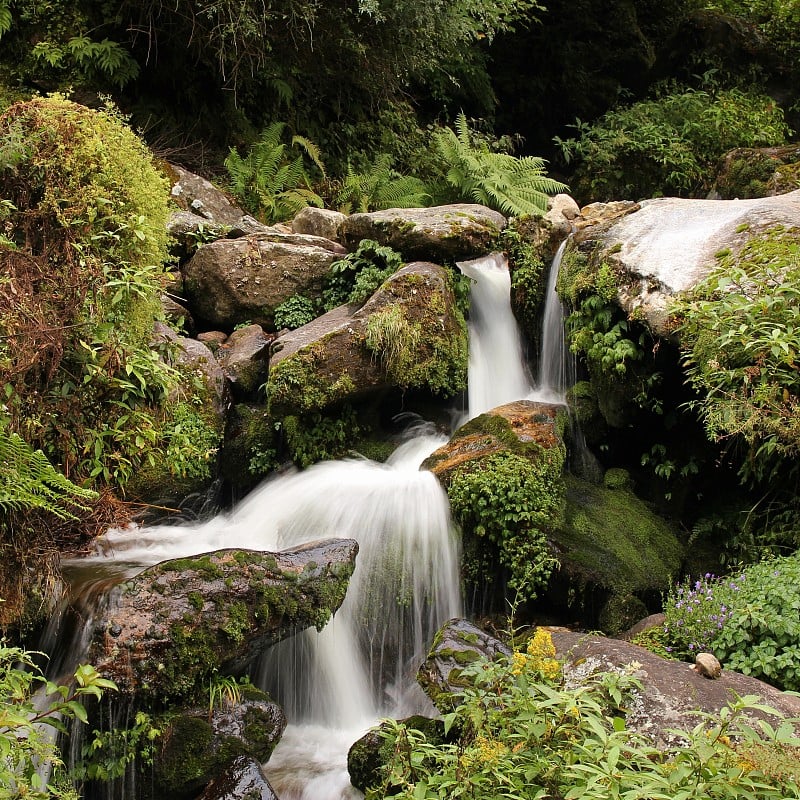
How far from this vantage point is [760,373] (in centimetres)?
498

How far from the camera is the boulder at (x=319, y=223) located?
9488 millimetres

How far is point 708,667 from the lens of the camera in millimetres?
3990

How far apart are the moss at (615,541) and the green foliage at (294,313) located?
338cm

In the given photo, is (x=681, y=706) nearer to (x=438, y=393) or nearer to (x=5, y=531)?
(x=5, y=531)

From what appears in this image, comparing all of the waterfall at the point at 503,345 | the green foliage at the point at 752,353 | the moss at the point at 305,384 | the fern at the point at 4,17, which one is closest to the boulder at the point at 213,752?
the moss at the point at 305,384

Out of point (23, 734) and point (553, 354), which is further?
point (553, 354)

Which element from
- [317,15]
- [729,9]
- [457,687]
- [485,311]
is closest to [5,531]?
[457,687]

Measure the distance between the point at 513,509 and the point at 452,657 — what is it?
5.05 feet

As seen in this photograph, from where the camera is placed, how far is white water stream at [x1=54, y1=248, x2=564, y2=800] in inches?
198

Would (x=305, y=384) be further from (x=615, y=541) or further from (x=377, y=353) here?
(x=615, y=541)

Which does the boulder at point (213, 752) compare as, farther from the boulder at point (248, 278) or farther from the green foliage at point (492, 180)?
the green foliage at point (492, 180)

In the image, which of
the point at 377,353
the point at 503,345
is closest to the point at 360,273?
the point at 377,353

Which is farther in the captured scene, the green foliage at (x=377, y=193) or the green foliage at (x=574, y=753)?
the green foliage at (x=377, y=193)

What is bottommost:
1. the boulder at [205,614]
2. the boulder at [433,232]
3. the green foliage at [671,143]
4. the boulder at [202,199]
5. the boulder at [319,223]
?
the boulder at [205,614]
